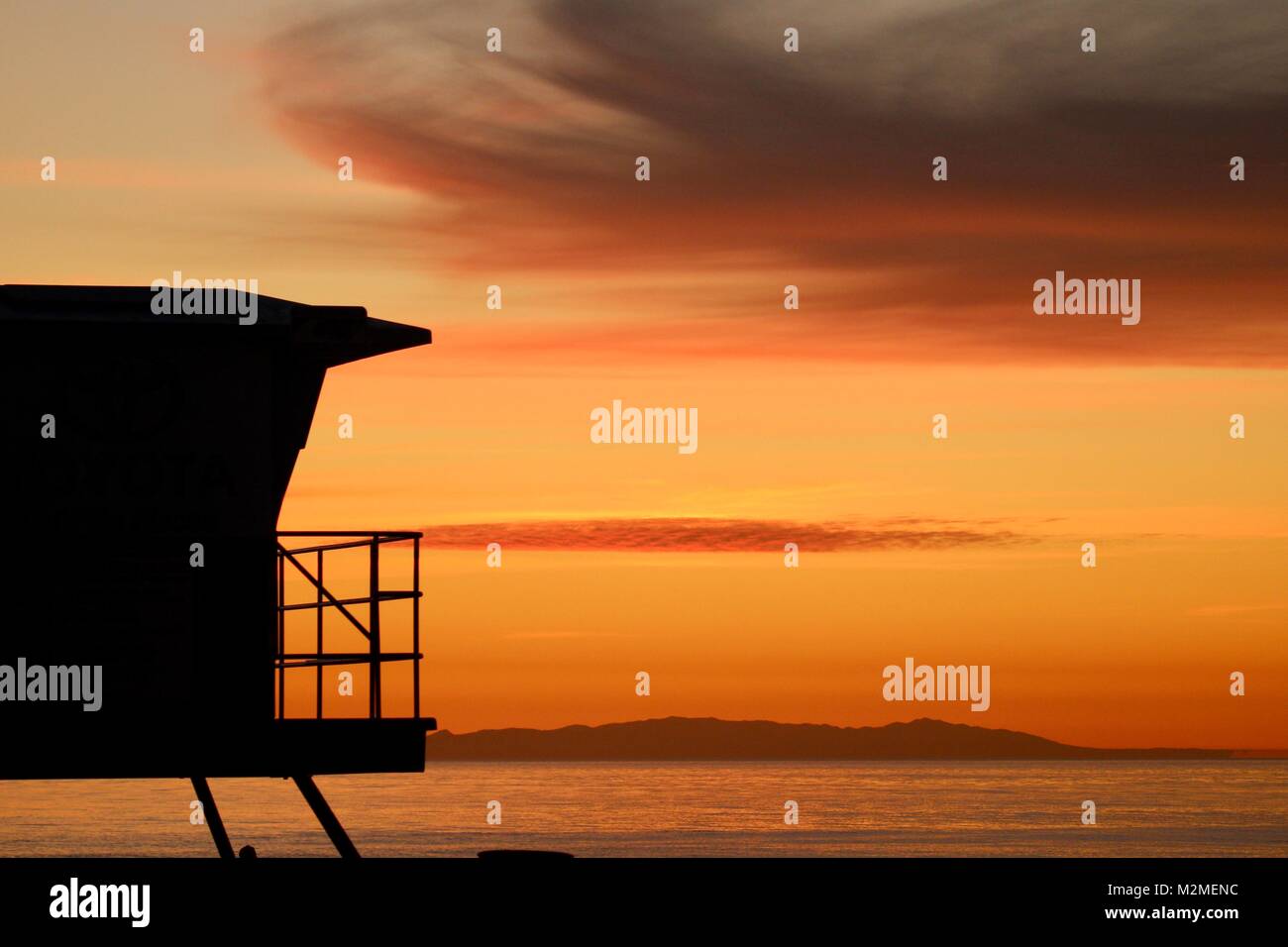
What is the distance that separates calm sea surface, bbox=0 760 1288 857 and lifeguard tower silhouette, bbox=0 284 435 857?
2412 inches

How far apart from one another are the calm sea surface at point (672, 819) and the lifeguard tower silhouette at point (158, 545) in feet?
201

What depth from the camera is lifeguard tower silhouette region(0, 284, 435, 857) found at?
14281mm

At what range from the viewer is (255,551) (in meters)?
14.8

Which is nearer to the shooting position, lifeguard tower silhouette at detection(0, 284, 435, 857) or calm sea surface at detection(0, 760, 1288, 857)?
lifeguard tower silhouette at detection(0, 284, 435, 857)

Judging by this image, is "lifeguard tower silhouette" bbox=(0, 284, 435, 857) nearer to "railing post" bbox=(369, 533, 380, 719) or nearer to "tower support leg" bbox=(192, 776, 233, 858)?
"railing post" bbox=(369, 533, 380, 719)

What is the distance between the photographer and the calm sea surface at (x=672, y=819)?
271ft

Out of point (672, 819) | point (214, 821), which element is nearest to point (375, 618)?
point (214, 821)

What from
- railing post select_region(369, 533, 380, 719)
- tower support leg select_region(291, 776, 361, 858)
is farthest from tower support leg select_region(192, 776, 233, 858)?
railing post select_region(369, 533, 380, 719)

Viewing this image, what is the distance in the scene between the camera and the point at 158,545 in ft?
47.8

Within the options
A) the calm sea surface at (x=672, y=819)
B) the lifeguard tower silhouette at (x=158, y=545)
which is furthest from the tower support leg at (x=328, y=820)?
the calm sea surface at (x=672, y=819)

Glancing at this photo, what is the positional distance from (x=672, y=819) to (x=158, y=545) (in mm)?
94939
